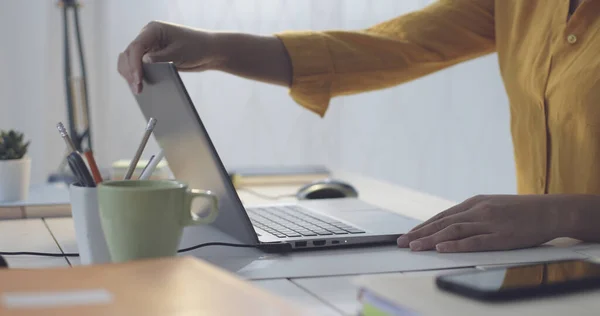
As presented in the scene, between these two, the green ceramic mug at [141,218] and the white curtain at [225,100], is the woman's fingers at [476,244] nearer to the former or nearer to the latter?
the green ceramic mug at [141,218]

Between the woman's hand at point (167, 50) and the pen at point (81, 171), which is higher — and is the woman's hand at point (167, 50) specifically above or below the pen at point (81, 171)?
above

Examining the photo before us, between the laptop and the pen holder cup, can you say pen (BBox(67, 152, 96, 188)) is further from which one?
the laptop

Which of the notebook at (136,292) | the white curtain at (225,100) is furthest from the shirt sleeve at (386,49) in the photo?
the white curtain at (225,100)

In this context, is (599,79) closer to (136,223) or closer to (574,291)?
(574,291)

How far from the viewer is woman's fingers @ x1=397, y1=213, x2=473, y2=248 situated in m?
0.95

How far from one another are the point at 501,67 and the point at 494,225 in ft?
1.85

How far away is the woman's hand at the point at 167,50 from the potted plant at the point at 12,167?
0.30 m

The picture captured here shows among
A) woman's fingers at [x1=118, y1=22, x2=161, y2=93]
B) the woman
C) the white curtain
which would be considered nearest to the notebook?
the woman

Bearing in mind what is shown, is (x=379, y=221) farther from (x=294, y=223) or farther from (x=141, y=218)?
(x=141, y=218)

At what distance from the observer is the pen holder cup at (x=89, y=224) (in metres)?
0.83

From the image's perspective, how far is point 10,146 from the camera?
52.4 inches

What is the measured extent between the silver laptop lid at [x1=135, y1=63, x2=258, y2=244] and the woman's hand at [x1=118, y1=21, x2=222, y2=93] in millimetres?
30

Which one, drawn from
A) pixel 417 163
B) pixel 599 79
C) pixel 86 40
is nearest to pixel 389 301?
pixel 599 79

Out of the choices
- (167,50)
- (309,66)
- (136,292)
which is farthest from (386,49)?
(136,292)
